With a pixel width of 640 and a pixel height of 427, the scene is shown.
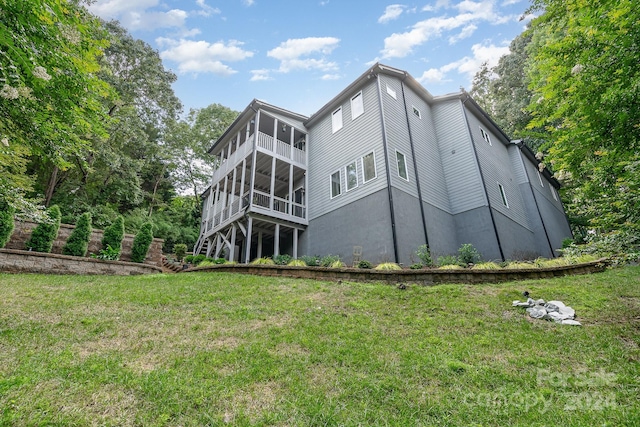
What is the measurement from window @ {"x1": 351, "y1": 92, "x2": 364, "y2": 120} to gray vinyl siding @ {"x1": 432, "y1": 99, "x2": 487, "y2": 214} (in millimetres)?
4334

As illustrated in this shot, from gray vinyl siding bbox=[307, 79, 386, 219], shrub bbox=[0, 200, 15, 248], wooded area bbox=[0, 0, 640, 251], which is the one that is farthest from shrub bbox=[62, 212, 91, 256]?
gray vinyl siding bbox=[307, 79, 386, 219]

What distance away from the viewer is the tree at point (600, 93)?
3.71m

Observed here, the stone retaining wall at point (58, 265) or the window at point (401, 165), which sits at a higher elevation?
the window at point (401, 165)

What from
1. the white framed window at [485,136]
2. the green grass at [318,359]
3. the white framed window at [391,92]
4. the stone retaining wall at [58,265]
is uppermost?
the white framed window at [391,92]

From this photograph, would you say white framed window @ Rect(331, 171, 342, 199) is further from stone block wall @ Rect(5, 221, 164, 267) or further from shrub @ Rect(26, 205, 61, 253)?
shrub @ Rect(26, 205, 61, 253)

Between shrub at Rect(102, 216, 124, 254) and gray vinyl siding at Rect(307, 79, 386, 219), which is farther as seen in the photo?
gray vinyl siding at Rect(307, 79, 386, 219)

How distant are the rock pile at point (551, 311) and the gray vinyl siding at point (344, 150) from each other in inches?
244

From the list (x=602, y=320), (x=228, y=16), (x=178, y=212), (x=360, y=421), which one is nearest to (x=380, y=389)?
(x=360, y=421)

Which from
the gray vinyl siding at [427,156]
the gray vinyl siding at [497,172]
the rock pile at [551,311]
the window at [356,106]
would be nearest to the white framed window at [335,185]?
the window at [356,106]

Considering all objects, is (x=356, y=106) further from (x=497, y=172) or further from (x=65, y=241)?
(x=65, y=241)

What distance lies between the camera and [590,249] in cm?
430

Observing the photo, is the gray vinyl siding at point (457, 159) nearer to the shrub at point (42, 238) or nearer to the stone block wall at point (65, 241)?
the stone block wall at point (65, 241)

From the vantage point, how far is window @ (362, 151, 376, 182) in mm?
11414

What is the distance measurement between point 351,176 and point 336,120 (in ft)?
11.7
